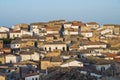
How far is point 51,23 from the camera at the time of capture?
208 feet

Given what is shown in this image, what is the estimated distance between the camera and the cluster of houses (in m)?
36.7

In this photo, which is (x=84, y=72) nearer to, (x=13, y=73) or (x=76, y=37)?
(x=13, y=73)

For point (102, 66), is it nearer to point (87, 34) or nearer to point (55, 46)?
point (55, 46)

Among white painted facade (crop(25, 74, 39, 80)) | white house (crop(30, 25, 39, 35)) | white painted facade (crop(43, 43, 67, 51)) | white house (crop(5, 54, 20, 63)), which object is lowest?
white painted facade (crop(25, 74, 39, 80))

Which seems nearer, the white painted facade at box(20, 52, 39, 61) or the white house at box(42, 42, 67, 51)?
the white painted facade at box(20, 52, 39, 61)

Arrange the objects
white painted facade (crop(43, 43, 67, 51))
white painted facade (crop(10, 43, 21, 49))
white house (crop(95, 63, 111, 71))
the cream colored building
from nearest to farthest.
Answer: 1. white house (crop(95, 63, 111, 71))
2. white painted facade (crop(43, 43, 67, 51))
3. white painted facade (crop(10, 43, 21, 49))
4. the cream colored building

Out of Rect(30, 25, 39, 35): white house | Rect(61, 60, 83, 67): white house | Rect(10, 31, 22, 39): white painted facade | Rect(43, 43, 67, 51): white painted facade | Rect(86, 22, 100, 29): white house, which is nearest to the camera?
Rect(61, 60, 83, 67): white house

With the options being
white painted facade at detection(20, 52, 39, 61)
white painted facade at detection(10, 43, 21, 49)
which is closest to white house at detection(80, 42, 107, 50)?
white painted facade at detection(20, 52, 39, 61)

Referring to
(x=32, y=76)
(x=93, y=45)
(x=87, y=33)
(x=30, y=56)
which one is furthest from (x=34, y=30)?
(x=32, y=76)

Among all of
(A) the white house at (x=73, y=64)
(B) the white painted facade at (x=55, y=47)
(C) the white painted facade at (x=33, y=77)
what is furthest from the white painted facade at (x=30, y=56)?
(C) the white painted facade at (x=33, y=77)

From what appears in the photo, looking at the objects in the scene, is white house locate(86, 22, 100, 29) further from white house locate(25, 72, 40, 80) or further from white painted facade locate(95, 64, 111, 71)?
white house locate(25, 72, 40, 80)

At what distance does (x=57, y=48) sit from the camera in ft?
159

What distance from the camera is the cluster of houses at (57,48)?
3666cm

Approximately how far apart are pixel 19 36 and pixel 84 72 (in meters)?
27.1
